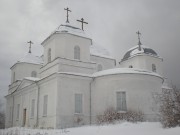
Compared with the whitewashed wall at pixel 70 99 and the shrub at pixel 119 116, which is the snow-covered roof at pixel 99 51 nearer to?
the whitewashed wall at pixel 70 99

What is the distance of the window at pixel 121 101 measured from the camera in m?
21.3

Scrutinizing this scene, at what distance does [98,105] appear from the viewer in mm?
22500

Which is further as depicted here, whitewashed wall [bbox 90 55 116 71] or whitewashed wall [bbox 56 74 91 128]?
whitewashed wall [bbox 90 55 116 71]

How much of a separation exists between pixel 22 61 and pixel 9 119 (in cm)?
787

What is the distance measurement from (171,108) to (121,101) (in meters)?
7.44

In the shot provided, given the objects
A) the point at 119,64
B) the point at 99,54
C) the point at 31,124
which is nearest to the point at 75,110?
the point at 31,124

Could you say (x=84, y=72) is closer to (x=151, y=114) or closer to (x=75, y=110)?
(x=75, y=110)

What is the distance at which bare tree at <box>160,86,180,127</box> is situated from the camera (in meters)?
13.9

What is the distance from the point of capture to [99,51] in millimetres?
31391

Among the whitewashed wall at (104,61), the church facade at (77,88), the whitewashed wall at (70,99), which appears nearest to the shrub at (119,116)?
the church facade at (77,88)

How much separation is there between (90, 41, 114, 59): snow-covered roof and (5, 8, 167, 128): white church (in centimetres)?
518

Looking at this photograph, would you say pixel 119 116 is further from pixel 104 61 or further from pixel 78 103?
pixel 104 61

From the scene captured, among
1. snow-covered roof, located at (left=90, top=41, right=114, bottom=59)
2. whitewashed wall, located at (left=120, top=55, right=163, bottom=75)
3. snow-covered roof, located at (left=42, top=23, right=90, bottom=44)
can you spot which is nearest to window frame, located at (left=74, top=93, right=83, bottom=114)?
snow-covered roof, located at (left=42, top=23, right=90, bottom=44)

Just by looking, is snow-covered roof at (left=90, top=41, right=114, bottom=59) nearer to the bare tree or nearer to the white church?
the white church
